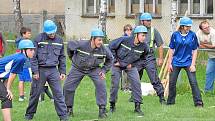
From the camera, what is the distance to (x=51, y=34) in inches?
481

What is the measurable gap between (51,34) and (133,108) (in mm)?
2751

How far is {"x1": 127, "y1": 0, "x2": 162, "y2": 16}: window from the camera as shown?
1169 inches

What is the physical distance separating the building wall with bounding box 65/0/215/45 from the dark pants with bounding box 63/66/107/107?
15041mm

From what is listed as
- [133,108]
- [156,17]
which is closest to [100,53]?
[133,108]

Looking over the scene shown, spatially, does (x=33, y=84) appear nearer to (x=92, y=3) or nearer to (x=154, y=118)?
(x=154, y=118)

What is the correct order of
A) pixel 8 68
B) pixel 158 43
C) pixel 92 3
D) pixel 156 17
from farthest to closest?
pixel 92 3 < pixel 156 17 < pixel 158 43 < pixel 8 68

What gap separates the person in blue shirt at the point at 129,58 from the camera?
520 inches

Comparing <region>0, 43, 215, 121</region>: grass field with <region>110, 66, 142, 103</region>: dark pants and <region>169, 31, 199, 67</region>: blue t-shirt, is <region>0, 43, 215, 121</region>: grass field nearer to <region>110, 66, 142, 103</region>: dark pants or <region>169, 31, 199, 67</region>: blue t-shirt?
<region>110, 66, 142, 103</region>: dark pants

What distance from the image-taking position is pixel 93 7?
31.9 m

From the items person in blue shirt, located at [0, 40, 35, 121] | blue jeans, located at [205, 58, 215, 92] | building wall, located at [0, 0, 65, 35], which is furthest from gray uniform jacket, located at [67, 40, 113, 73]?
building wall, located at [0, 0, 65, 35]

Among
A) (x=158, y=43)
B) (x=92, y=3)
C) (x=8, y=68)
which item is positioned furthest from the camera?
(x=92, y=3)

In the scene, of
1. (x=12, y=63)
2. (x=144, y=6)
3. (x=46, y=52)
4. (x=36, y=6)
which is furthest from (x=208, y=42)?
(x=36, y=6)

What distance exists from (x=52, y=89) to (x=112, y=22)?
18.5m

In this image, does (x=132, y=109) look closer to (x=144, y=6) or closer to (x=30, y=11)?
(x=144, y=6)
